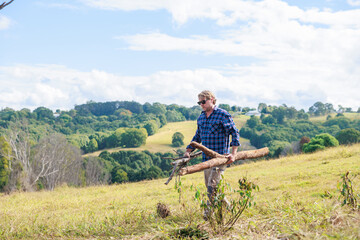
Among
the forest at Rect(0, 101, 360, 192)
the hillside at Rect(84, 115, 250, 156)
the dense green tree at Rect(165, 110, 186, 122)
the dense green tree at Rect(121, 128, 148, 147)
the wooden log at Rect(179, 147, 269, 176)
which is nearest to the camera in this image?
the wooden log at Rect(179, 147, 269, 176)

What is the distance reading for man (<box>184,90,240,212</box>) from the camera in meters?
5.68

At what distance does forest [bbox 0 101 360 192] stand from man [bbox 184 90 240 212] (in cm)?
77

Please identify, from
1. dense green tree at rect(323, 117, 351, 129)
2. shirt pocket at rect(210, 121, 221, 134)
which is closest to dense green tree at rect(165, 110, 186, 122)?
dense green tree at rect(323, 117, 351, 129)

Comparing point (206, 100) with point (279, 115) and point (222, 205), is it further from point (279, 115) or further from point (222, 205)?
point (279, 115)

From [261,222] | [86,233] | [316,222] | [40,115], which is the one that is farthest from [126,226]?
[40,115]

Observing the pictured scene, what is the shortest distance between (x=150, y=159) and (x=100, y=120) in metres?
86.2

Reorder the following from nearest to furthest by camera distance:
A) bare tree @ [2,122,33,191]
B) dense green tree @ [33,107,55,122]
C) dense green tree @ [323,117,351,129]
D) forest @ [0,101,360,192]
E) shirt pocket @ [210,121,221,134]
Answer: shirt pocket @ [210,121,221,134]
bare tree @ [2,122,33,191]
forest @ [0,101,360,192]
dense green tree @ [323,117,351,129]
dense green tree @ [33,107,55,122]

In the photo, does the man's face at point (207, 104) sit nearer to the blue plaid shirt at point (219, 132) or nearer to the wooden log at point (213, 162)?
the blue plaid shirt at point (219, 132)

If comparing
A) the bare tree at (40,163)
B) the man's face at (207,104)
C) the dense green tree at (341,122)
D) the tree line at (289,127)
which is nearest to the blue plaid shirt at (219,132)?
the man's face at (207,104)

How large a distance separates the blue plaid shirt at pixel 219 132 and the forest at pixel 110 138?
0.79 m

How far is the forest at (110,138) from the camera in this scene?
47.8 meters

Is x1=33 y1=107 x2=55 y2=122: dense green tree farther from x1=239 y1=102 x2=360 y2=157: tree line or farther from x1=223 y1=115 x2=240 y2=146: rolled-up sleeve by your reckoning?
x1=223 y1=115 x2=240 y2=146: rolled-up sleeve

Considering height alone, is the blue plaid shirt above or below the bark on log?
above

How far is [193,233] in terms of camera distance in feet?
17.3
